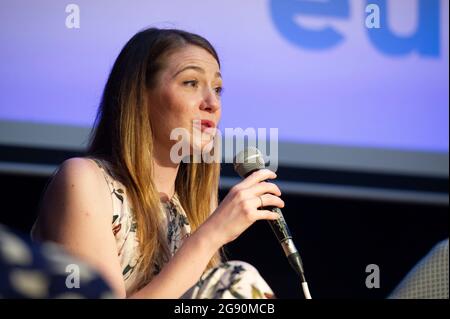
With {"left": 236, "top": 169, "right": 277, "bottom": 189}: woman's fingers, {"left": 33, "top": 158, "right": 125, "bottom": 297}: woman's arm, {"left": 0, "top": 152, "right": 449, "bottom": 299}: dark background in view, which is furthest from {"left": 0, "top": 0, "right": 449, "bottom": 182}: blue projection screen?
{"left": 236, "top": 169, "right": 277, "bottom": 189}: woman's fingers

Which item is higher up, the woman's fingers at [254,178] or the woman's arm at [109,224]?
the woman's fingers at [254,178]

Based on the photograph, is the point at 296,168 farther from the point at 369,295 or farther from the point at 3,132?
the point at 3,132

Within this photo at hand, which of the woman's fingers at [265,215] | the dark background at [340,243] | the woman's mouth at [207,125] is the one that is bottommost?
the dark background at [340,243]

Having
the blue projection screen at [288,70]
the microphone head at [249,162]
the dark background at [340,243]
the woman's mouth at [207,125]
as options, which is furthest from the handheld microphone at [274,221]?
the dark background at [340,243]

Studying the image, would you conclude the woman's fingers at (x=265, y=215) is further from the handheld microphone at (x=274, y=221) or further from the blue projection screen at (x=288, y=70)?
the blue projection screen at (x=288, y=70)

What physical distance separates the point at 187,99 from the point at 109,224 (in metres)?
0.32

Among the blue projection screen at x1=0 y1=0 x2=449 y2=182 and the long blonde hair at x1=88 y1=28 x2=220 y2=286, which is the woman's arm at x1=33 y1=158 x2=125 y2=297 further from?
the blue projection screen at x1=0 y1=0 x2=449 y2=182

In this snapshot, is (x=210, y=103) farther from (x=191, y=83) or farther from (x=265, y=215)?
(x=265, y=215)

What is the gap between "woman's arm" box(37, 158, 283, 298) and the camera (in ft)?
4.48

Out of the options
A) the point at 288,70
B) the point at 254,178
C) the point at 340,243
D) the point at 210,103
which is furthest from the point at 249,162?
the point at 340,243

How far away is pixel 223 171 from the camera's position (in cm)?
262

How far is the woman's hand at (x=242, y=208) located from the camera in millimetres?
1356

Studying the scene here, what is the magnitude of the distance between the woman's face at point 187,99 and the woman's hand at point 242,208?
293mm

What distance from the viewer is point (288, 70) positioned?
2.52 m
